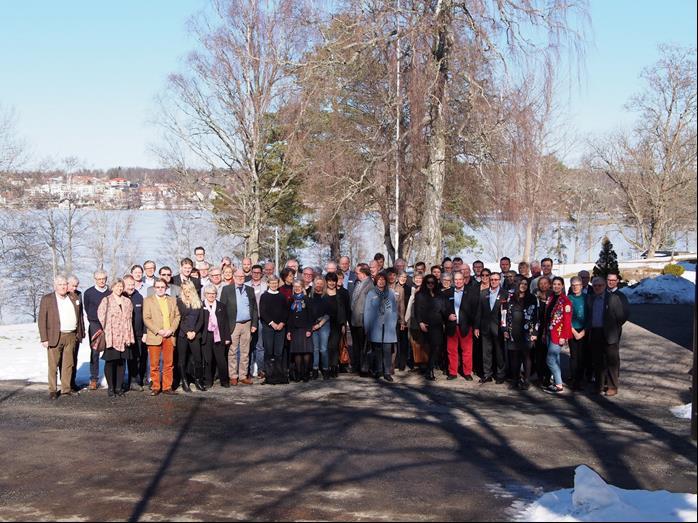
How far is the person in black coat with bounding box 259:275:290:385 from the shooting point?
1337 cm

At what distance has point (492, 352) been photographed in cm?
1360

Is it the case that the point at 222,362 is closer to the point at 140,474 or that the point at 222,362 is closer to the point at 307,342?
the point at 307,342

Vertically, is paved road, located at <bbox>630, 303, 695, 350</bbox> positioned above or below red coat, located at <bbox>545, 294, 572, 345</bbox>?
below

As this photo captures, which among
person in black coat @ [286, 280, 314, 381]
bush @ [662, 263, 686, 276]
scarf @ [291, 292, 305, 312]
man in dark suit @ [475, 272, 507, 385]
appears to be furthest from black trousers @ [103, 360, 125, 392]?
bush @ [662, 263, 686, 276]

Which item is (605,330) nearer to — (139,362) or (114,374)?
(139,362)

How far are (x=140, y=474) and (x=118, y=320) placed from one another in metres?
4.48

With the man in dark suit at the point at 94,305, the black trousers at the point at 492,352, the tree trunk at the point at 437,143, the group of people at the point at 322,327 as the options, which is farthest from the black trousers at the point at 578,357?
the tree trunk at the point at 437,143

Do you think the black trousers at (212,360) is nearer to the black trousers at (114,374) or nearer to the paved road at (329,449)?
the paved road at (329,449)

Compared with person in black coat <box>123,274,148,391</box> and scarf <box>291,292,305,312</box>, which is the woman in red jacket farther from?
person in black coat <box>123,274,148,391</box>

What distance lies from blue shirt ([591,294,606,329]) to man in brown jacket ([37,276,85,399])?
825 cm

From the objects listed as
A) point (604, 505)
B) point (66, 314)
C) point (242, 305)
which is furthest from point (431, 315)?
point (604, 505)

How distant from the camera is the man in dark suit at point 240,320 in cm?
1341

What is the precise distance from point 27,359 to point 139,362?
4.05m

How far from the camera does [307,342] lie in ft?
44.7
